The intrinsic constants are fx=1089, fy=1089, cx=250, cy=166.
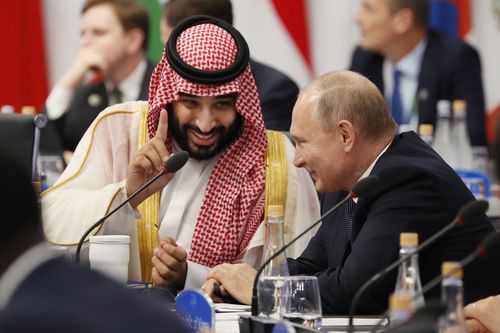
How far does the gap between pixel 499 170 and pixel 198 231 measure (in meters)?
1.77

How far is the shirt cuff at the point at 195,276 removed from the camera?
132 inches

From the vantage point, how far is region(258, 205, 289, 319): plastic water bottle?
2516 millimetres

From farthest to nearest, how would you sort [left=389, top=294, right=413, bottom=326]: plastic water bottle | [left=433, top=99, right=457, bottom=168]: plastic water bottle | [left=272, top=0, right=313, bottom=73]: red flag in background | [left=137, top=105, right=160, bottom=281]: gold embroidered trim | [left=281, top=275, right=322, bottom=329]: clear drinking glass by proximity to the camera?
[left=272, top=0, right=313, bottom=73]: red flag in background, [left=433, top=99, right=457, bottom=168]: plastic water bottle, [left=137, top=105, right=160, bottom=281]: gold embroidered trim, [left=281, top=275, right=322, bottom=329]: clear drinking glass, [left=389, top=294, right=413, bottom=326]: plastic water bottle

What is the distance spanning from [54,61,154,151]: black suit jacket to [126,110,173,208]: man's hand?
2.20 meters

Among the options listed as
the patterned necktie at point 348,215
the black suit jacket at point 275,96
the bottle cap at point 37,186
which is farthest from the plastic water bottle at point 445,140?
the bottle cap at point 37,186

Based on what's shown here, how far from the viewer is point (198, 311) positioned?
223 cm

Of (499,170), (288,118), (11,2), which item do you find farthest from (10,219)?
(11,2)

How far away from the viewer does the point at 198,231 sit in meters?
3.60

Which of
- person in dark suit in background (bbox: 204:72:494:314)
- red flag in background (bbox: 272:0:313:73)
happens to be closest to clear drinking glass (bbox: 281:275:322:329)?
person in dark suit in background (bbox: 204:72:494:314)

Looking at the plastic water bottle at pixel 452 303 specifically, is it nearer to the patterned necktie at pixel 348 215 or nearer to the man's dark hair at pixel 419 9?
the patterned necktie at pixel 348 215

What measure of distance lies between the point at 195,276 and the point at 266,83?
1.60 metres

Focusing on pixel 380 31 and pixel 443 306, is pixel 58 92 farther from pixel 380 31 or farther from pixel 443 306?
pixel 443 306

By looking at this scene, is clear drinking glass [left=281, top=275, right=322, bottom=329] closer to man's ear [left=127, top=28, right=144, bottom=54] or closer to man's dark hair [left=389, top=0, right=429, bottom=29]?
man's dark hair [left=389, top=0, right=429, bottom=29]

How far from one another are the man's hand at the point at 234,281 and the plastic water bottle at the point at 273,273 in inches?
3.7
